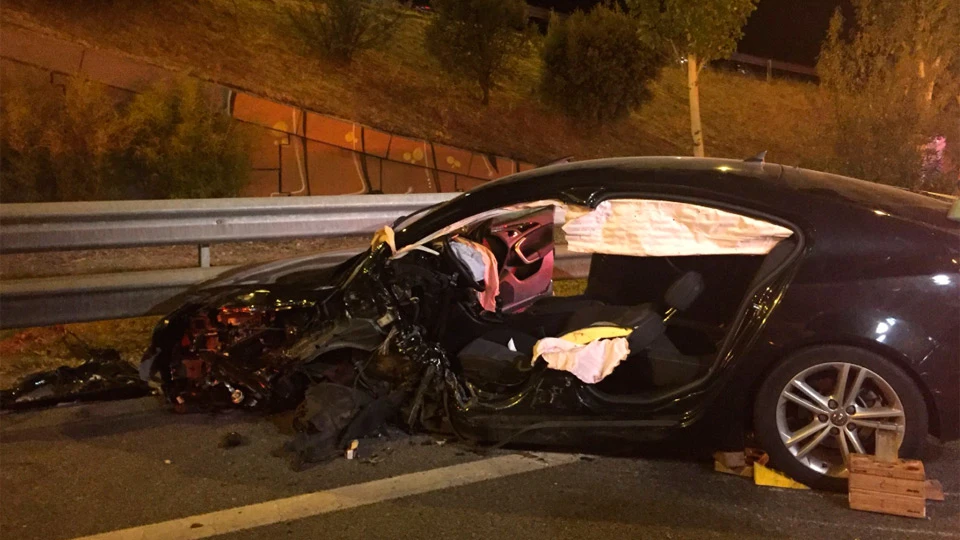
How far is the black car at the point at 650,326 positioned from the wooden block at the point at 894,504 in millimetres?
178

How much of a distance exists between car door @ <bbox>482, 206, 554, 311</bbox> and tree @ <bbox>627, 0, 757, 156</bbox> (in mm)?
4914

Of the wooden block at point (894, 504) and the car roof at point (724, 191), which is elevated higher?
the car roof at point (724, 191)

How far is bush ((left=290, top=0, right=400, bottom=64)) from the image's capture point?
1145cm

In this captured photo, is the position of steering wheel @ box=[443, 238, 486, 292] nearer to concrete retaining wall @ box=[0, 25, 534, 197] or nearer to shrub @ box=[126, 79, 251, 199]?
shrub @ box=[126, 79, 251, 199]

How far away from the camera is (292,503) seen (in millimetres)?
3494

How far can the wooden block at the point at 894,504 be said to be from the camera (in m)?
3.28

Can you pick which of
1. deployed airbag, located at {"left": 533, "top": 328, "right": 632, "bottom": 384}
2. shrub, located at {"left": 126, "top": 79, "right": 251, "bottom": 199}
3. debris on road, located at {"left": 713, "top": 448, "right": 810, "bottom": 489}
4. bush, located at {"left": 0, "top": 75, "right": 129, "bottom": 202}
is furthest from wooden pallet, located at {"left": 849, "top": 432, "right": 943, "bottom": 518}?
bush, located at {"left": 0, "top": 75, "right": 129, "bottom": 202}

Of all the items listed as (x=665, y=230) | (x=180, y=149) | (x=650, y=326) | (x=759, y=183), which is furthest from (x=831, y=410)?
Answer: (x=180, y=149)

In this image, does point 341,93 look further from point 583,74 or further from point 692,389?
point 692,389

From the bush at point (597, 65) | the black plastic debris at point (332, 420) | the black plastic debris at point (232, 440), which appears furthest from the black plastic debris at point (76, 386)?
the bush at point (597, 65)

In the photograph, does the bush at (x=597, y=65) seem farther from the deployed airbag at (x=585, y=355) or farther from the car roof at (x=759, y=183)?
the deployed airbag at (x=585, y=355)

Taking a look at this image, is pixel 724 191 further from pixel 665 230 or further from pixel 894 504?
pixel 894 504

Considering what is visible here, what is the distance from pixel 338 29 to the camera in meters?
11.4

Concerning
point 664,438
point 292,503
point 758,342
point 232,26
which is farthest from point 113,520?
point 232,26
